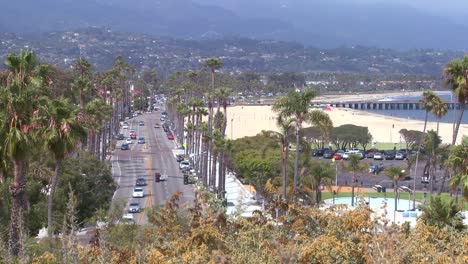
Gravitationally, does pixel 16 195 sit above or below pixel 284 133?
below

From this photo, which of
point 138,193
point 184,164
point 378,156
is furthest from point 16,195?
point 378,156

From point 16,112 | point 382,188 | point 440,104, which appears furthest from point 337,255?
point 382,188

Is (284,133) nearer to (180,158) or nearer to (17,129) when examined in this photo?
(17,129)

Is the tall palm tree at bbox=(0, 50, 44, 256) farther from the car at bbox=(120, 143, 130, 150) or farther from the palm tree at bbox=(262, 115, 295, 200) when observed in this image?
the car at bbox=(120, 143, 130, 150)

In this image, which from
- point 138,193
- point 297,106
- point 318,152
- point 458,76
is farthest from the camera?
point 318,152

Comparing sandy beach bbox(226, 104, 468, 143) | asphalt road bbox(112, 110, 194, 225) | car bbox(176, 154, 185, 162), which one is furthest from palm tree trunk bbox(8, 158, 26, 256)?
sandy beach bbox(226, 104, 468, 143)
